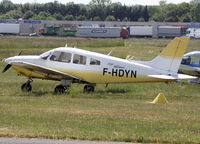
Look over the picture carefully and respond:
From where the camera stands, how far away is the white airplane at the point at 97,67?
1970cm

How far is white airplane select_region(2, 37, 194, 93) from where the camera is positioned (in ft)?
64.6

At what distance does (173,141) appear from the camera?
1029 centimetres

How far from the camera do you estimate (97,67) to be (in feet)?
66.2

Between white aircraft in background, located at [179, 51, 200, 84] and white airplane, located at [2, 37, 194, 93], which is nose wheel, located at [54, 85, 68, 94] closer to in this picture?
white airplane, located at [2, 37, 194, 93]

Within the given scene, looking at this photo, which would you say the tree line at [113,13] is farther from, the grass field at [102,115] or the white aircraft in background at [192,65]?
the grass field at [102,115]

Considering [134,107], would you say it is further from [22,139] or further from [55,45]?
[55,45]

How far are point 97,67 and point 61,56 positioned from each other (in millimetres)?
1599

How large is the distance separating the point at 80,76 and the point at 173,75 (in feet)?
12.2

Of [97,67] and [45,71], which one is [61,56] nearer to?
[45,71]

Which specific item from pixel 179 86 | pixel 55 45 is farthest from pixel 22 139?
pixel 55 45

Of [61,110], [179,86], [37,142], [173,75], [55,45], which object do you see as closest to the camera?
[37,142]

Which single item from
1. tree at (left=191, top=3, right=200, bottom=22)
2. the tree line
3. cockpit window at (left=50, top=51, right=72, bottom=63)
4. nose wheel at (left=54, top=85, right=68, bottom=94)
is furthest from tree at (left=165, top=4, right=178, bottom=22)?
nose wheel at (left=54, top=85, right=68, bottom=94)

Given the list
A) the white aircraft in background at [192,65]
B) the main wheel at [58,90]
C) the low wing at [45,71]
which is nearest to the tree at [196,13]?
the white aircraft in background at [192,65]

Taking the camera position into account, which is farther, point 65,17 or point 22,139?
point 65,17
